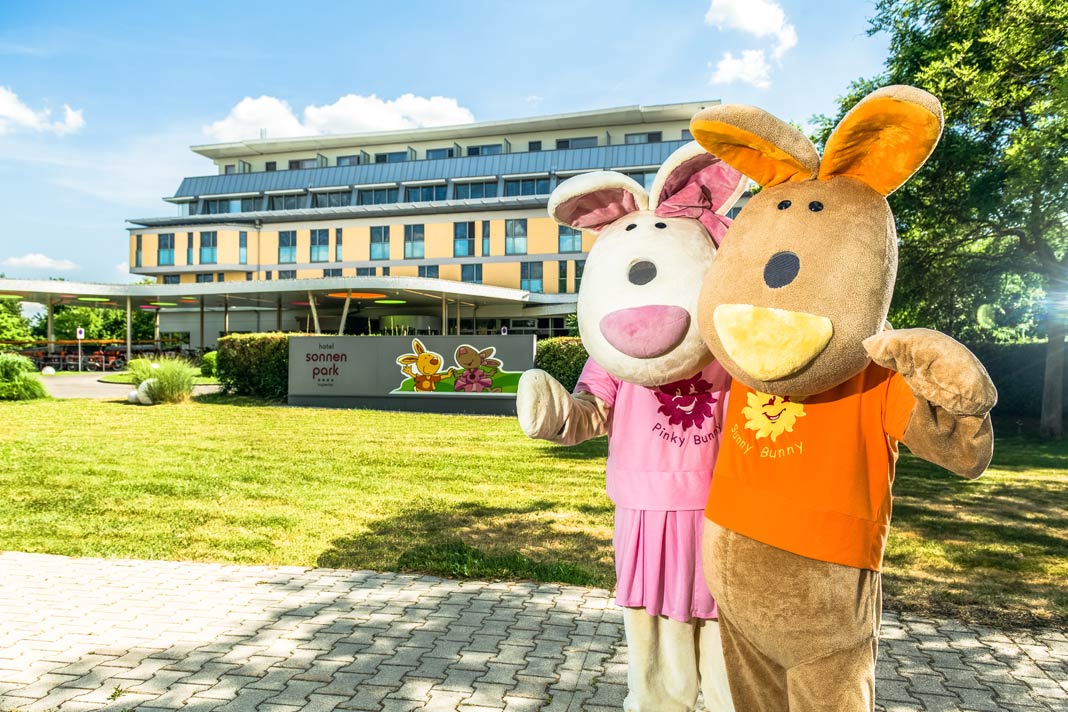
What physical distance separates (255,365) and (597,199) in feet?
62.8

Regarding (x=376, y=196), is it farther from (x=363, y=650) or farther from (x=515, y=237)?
(x=363, y=650)

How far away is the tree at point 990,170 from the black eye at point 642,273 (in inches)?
374

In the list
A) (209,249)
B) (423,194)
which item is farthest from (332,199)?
(209,249)

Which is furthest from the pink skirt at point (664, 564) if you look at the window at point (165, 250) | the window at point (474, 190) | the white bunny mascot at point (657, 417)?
the window at point (165, 250)

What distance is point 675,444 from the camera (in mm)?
2904

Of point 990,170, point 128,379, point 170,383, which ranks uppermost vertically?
point 990,170

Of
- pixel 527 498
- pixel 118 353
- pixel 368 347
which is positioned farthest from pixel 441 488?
pixel 118 353

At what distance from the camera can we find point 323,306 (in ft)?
139

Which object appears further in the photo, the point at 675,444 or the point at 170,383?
the point at 170,383

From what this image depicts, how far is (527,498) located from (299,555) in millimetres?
2925

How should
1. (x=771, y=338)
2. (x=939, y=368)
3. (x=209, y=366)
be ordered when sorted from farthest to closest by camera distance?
(x=209, y=366) < (x=771, y=338) < (x=939, y=368)

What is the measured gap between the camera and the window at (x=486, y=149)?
173 feet

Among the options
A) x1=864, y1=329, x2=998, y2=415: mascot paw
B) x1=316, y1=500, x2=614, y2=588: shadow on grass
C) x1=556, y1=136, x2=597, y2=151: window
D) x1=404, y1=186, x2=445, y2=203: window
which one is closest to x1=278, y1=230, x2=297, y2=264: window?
x1=404, y1=186, x2=445, y2=203: window

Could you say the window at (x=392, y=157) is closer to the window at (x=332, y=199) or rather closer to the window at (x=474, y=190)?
the window at (x=332, y=199)
